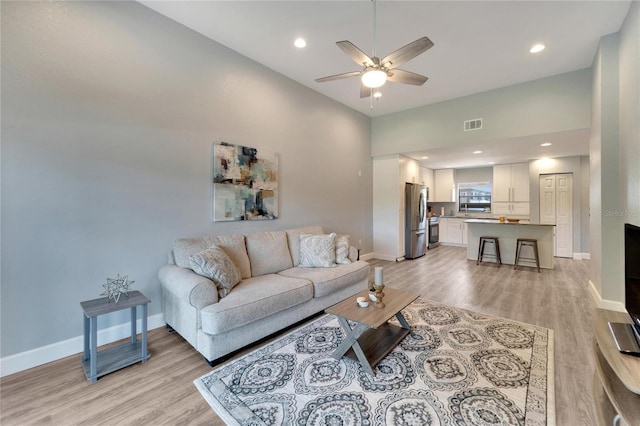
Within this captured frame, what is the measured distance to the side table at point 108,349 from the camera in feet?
6.26

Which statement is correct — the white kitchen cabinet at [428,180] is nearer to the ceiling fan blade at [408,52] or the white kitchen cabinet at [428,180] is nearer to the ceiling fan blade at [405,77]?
the ceiling fan blade at [405,77]

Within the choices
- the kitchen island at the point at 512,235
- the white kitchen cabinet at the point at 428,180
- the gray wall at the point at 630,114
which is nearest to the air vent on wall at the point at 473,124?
the gray wall at the point at 630,114

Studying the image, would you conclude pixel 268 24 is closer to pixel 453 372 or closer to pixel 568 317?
pixel 453 372

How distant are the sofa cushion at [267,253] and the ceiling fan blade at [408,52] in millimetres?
2332

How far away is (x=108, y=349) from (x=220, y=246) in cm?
127

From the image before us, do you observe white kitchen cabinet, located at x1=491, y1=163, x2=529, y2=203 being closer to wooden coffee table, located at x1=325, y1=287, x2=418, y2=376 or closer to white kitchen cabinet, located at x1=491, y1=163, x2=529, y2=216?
white kitchen cabinet, located at x1=491, y1=163, x2=529, y2=216

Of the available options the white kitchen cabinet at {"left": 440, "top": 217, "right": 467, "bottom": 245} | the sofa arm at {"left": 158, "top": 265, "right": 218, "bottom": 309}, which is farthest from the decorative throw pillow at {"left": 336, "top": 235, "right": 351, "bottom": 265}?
the white kitchen cabinet at {"left": 440, "top": 217, "right": 467, "bottom": 245}

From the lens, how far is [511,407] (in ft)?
5.40

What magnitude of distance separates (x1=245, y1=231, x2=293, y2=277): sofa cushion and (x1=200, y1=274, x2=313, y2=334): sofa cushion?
0.81 feet

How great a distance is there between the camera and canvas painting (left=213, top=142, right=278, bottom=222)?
3.21 meters

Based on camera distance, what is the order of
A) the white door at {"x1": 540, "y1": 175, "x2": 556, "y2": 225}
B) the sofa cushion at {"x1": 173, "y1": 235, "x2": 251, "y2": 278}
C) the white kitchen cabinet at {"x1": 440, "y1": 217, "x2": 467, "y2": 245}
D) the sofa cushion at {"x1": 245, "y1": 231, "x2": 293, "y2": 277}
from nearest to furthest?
the sofa cushion at {"x1": 173, "y1": 235, "x2": 251, "y2": 278}
the sofa cushion at {"x1": 245, "y1": 231, "x2": 293, "y2": 277}
the white door at {"x1": 540, "y1": 175, "x2": 556, "y2": 225}
the white kitchen cabinet at {"x1": 440, "y1": 217, "x2": 467, "y2": 245}

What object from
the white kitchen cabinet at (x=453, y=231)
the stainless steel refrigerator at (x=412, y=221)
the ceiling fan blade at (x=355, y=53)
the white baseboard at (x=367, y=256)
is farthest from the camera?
the white kitchen cabinet at (x=453, y=231)

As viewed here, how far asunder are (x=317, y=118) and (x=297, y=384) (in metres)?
3.99

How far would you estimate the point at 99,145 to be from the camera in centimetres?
238
